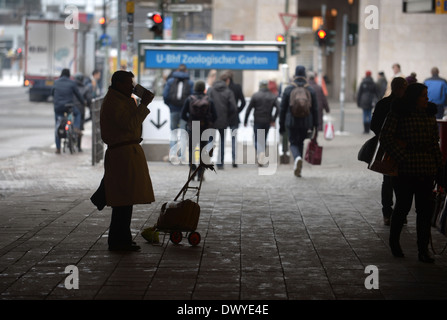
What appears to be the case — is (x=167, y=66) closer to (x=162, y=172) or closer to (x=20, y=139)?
(x=162, y=172)

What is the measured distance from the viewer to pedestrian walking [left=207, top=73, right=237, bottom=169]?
16234 millimetres

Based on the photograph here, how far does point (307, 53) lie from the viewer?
64.7m

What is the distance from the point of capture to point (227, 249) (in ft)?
29.2

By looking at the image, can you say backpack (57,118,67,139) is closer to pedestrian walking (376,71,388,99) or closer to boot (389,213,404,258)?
pedestrian walking (376,71,388,99)

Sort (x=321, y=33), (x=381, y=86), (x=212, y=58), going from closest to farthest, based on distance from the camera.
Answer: (x=212, y=58) < (x=381, y=86) < (x=321, y=33)

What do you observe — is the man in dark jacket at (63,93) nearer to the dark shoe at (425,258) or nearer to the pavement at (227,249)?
the pavement at (227,249)

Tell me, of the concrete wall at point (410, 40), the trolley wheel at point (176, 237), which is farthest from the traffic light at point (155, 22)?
the concrete wall at point (410, 40)

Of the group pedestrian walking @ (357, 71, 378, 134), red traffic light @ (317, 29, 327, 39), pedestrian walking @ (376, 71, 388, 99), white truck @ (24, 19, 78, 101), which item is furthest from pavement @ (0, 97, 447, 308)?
white truck @ (24, 19, 78, 101)

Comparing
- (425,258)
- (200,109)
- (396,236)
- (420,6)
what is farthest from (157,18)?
(425,258)

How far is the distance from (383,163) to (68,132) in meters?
11.5

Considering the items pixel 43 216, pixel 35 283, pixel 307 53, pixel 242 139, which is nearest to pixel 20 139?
pixel 242 139

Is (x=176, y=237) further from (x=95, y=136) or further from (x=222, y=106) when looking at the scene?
(x=95, y=136)

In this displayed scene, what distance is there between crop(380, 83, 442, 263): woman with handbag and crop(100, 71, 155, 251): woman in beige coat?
88.6 inches

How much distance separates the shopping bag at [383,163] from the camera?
8.55 metres
